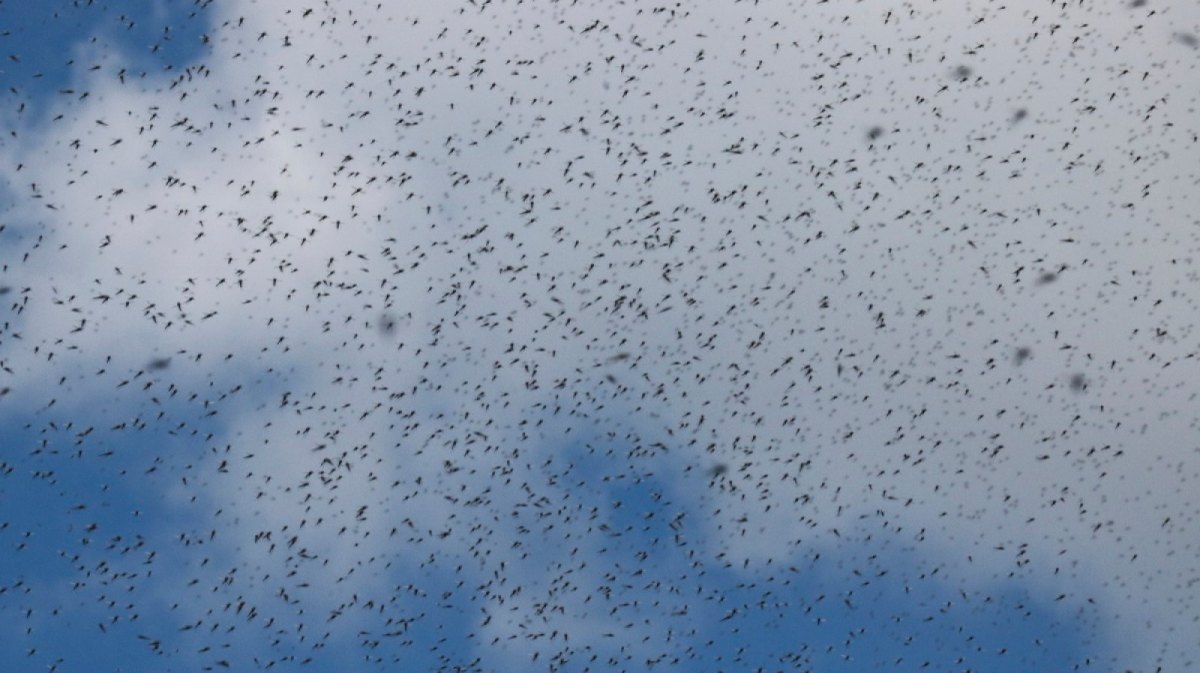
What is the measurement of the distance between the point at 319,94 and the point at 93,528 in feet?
34.9

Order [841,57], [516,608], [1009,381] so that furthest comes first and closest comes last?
[1009,381]
[841,57]
[516,608]

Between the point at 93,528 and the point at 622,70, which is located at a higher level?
the point at 622,70

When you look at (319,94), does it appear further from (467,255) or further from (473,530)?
(473,530)

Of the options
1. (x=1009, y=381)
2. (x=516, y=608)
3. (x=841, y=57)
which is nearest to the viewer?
(x=516, y=608)

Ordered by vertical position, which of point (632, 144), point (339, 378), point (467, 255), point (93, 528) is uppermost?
point (632, 144)

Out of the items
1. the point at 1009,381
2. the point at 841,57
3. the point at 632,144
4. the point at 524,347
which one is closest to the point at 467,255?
the point at 524,347

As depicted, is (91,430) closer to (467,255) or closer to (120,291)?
(120,291)

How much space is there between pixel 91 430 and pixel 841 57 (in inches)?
699

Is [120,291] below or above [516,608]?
above

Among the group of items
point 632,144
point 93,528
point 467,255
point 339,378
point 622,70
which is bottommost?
point 93,528

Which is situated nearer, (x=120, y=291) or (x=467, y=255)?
(x=120, y=291)

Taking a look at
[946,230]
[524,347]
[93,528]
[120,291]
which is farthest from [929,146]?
[93,528]

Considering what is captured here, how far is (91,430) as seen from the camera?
84.7 ft

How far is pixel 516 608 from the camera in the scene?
990 inches
